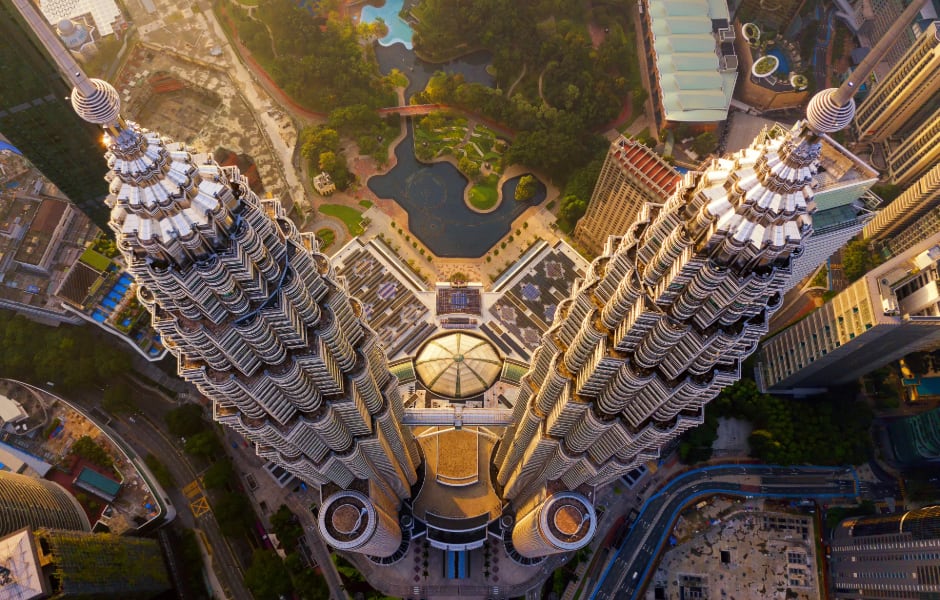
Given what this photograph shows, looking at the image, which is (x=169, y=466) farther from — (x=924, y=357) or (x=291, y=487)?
(x=924, y=357)

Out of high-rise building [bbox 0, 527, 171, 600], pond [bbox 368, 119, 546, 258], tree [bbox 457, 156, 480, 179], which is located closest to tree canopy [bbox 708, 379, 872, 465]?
pond [bbox 368, 119, 546, 258]

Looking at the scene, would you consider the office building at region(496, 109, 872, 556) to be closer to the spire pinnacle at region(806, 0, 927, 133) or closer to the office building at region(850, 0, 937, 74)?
the spire pinnacle at region(806, 0, 927, 133)

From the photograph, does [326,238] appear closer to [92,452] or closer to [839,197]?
[92,452]

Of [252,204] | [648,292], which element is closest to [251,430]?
[252,204]

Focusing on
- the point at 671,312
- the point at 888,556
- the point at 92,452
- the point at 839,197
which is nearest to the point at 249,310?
the point at 671,312

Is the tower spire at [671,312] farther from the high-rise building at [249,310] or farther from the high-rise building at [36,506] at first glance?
the high-rise building at [36,506]
